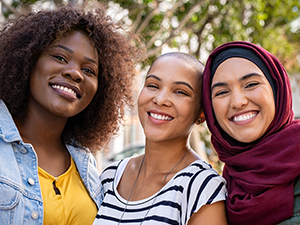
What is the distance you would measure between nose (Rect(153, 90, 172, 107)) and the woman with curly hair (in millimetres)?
626

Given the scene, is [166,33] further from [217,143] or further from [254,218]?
[254,218]

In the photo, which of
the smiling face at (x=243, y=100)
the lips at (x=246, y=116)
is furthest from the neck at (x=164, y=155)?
the lips at (x=246, y=116)

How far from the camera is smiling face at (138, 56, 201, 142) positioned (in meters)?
2.31

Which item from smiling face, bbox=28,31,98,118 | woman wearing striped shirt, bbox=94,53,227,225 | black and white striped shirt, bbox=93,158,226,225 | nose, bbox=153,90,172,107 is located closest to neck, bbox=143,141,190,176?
woman wearing striped shirt, bbox=94,53,227,225

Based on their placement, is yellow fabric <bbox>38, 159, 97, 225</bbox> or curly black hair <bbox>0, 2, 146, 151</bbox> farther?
curly black hair <bbox>0, 2, 146, 151</bbox>

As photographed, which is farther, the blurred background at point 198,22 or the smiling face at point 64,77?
the blurred background at point 198,22

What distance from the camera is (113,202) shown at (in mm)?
2365

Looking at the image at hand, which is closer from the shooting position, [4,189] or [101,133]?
[4,189]

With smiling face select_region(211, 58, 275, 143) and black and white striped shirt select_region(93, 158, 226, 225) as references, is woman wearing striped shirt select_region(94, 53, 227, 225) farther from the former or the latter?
smiling face select_region(211, 58, 275, 143)

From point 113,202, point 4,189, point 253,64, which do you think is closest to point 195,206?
point 113,202

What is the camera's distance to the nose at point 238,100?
2.02 m

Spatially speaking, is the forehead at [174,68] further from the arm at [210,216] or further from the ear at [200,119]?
the arm at [210,216]

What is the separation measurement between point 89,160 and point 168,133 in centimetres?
92

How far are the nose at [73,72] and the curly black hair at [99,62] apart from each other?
0.86 feet
